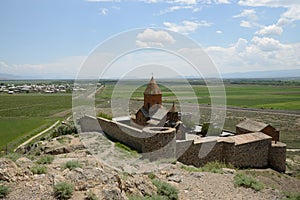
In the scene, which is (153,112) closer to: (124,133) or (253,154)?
(124,133)

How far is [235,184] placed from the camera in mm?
7668

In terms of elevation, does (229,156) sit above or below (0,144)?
above

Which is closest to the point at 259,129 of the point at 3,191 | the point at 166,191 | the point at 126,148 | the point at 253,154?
the point at 253,154

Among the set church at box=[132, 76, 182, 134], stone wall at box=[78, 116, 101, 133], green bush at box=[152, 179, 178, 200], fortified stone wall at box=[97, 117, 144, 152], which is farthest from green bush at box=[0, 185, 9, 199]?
church at box=[132, 76, 182, 134]

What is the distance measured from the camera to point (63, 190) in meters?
4.87

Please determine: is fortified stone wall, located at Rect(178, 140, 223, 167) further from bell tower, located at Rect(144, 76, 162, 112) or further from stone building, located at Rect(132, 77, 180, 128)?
bell tower, located at Rect(144, 76, 162, 112)

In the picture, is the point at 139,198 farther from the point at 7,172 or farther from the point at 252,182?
the point at 252,182

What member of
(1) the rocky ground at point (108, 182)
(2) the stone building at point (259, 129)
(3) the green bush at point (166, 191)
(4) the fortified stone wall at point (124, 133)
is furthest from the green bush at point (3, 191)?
(2) the stone building at point (259, 129)

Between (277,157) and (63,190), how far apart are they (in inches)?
515

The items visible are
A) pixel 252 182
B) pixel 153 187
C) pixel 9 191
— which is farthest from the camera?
pixel 252 182

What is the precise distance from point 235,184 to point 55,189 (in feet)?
16.6

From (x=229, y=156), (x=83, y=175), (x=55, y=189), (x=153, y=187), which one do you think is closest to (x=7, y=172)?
(x=55, y=189)

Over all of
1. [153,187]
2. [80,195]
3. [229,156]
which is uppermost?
[80,195]

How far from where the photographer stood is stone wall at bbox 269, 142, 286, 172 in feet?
48.0
